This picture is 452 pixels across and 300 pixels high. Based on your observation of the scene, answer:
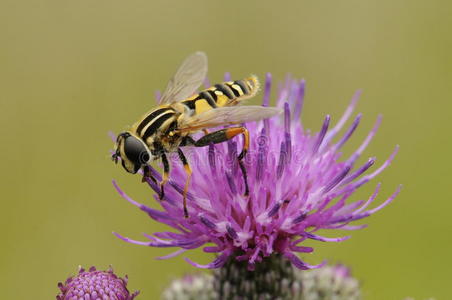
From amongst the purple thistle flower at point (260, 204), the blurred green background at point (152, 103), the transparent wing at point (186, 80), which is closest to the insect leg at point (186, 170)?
the purple thistle flower at point (260, 204)

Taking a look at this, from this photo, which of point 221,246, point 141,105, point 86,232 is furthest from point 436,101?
point 221,246

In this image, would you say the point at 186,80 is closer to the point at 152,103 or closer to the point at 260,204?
the point at 260,204

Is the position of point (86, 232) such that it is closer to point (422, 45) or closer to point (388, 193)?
point (388, 193)

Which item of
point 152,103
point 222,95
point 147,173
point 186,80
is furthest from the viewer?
point 152,103

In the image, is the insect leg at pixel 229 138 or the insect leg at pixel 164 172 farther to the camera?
the insect leg at pixel 164 172

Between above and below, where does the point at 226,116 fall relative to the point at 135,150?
above

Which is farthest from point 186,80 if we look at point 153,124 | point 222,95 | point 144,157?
point 144,157

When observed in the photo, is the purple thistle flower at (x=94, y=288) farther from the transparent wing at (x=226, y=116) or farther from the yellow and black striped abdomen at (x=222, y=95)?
the yellow and black striped abdomen at (x=222, y=95)

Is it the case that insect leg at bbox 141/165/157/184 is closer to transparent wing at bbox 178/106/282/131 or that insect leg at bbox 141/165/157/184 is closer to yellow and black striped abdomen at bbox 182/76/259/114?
transparent wing at bbox 178/106/282/131
